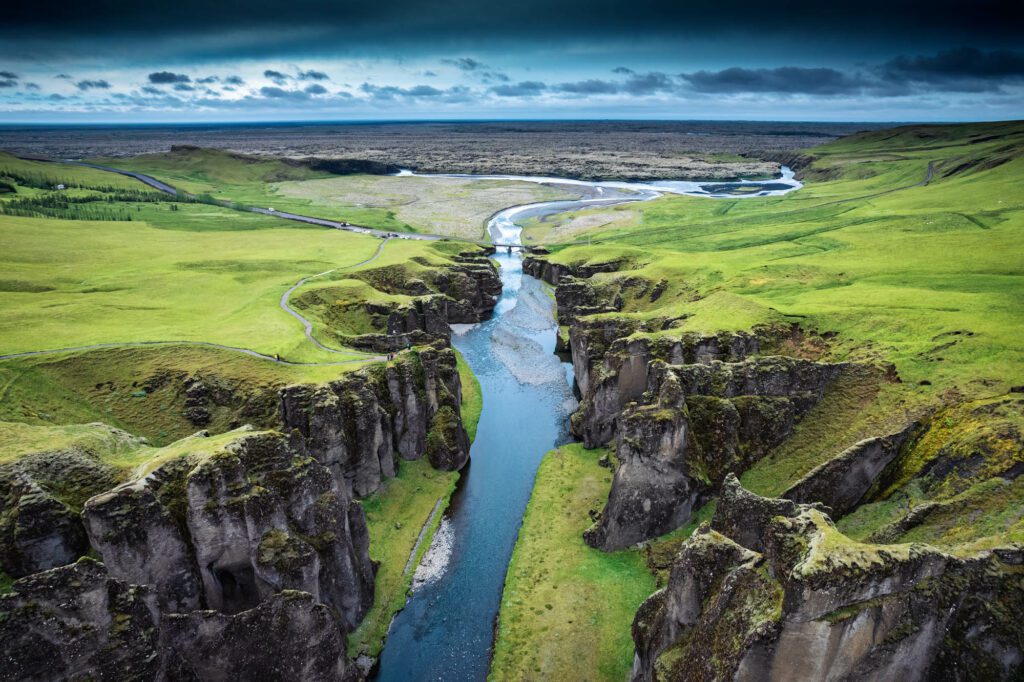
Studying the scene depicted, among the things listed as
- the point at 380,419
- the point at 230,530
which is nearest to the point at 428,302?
the point at 380,419

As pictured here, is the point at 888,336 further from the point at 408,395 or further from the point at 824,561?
the point at 408,395

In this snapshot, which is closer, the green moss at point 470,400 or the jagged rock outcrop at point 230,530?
the jagged rock outcrop at point 230,530

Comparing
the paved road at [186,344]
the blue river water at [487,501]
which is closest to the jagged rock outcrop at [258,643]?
the blue river water at [487,501]

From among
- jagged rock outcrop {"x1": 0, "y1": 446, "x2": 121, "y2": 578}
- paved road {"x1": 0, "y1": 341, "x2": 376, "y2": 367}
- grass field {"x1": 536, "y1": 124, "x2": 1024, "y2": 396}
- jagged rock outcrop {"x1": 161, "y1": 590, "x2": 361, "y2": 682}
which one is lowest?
jagged rock outcrop {"x1": 161, "y1": 590, "x2": 361, "y2": 682}

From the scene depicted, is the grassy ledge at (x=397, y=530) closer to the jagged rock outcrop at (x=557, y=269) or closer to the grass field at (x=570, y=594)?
the grass field at (x=570, y=594)

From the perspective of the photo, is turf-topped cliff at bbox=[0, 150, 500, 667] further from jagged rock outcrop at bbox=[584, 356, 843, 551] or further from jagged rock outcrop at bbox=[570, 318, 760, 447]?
jagged rock outcrop at bbox=[584, 356, 843, 551]

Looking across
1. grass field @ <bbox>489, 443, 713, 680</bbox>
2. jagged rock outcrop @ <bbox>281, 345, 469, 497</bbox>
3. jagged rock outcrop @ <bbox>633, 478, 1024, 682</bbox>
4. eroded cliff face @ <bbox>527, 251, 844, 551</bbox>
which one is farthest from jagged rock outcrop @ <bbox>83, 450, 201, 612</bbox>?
eroded cliff face @ <bbox>527, 251, 844, 551</bbox>
